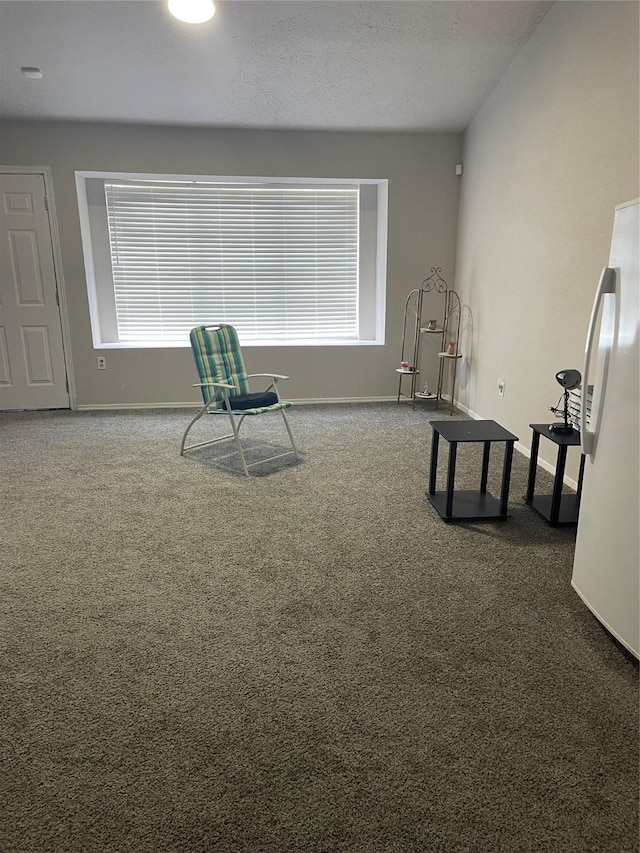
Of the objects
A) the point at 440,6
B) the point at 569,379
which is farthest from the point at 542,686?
the point at 440,6

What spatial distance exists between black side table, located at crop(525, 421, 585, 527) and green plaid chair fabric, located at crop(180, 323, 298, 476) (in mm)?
1593

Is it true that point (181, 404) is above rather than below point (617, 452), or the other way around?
below

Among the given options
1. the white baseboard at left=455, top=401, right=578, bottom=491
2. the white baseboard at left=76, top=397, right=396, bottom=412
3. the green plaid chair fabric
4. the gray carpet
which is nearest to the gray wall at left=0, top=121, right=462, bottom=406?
the white baseboard at left=76, top=397, right=396, bottom=412

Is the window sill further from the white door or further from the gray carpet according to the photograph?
the gray carpet

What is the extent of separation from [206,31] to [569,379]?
3216 mm

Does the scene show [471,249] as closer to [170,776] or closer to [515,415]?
[515,415]

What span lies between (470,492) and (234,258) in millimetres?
3492

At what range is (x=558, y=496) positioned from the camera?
9.17ft

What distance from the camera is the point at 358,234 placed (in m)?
5.51

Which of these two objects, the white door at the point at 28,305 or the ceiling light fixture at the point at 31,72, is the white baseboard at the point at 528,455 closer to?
the white door at the point at 28,305

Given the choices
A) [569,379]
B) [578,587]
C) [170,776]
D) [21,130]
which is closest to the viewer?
[170,776]

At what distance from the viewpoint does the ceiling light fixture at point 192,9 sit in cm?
300

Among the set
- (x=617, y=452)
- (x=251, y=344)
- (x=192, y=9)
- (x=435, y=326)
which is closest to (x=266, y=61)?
(x=192, y=9)

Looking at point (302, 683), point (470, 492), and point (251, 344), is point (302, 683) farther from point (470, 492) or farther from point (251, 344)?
point (251, 344)
